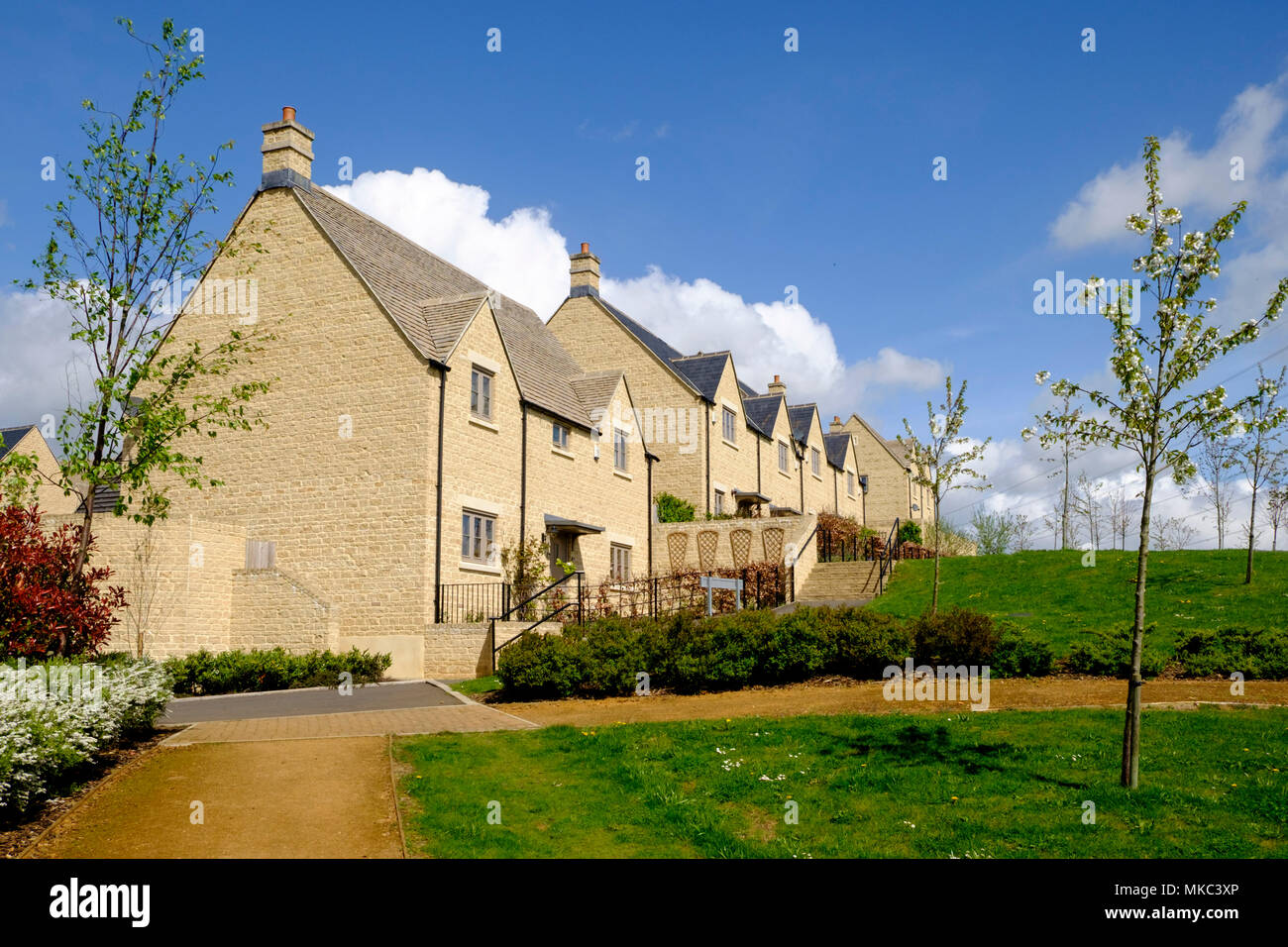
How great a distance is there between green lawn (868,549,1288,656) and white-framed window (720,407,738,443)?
9.22 metres

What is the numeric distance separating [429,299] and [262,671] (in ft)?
37.3

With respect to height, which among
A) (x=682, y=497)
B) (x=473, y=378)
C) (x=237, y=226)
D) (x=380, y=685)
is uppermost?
(x=237, y=226)

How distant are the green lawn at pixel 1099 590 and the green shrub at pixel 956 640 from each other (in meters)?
2.34

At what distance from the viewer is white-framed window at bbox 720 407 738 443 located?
3681cm

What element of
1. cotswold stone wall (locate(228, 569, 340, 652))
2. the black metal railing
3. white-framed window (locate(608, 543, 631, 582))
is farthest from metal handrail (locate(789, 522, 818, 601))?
cotswold stone wall (locate(228, 569, 340, 652))

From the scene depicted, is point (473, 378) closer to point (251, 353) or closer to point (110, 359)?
point (251, 353)

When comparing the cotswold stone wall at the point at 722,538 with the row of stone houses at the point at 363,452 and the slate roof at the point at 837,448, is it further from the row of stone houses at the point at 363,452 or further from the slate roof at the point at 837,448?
the slate roof at the point at 837,448

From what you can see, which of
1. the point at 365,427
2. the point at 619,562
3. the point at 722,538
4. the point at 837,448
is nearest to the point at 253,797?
the point at 365,427

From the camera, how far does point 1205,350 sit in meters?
9.09

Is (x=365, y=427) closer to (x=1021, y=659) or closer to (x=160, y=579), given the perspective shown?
(x=160, y=579)

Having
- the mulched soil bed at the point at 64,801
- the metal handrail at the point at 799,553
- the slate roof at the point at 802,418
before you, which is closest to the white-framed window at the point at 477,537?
the metal handrail at the point at 799,553

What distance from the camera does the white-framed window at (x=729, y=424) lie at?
121 ft
